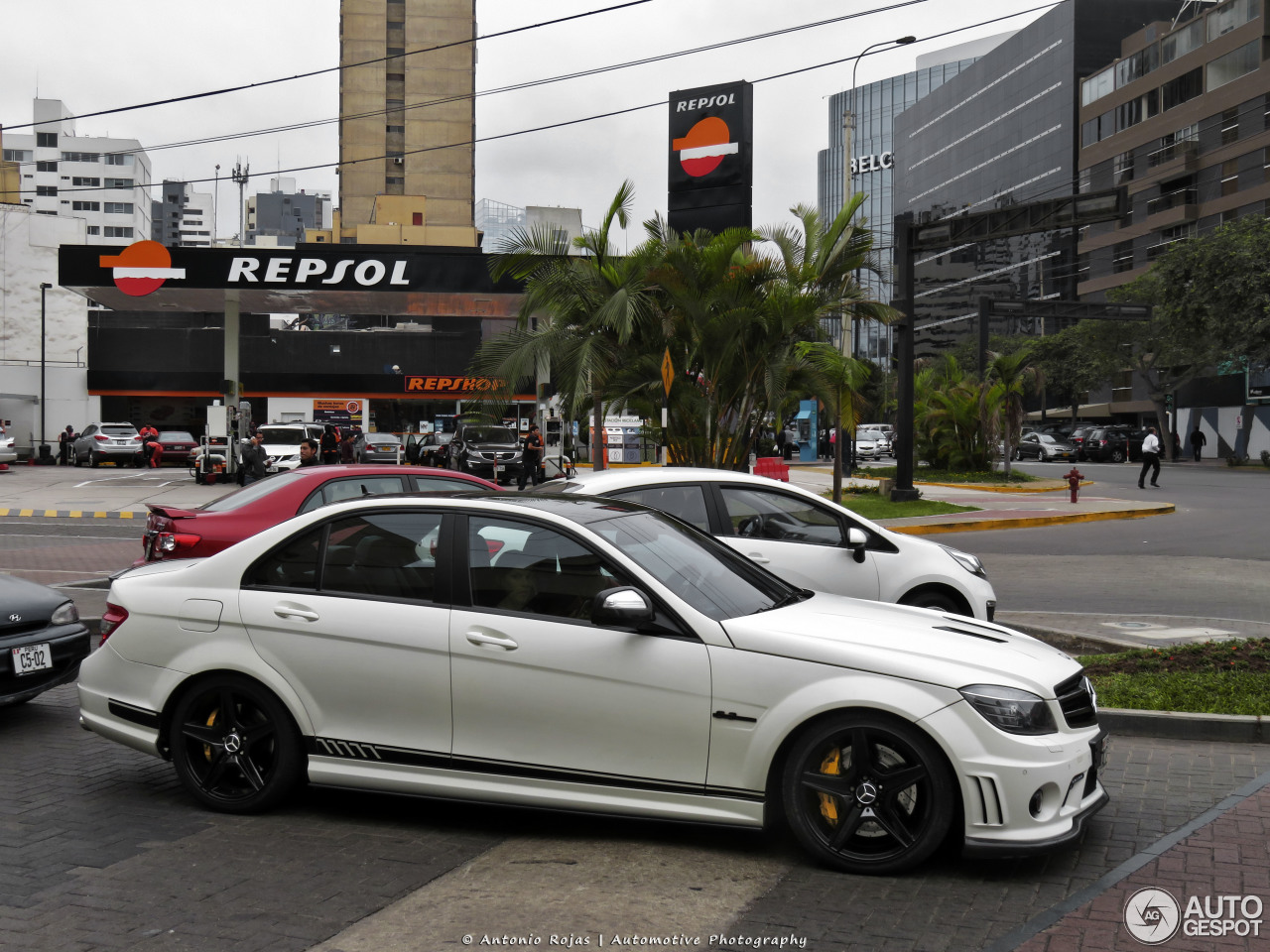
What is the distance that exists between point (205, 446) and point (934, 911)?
3132 centimetres

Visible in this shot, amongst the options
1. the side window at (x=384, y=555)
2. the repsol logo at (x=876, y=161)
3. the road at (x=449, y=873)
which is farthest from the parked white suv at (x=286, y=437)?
the repsol logo at (x=876, y=161)

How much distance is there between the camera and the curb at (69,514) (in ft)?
76.7

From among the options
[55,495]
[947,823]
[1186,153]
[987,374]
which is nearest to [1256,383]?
[1186,153]

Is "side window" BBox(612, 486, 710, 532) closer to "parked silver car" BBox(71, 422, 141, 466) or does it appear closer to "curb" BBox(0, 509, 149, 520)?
"curb" BBox(0, 509, 149, 520)

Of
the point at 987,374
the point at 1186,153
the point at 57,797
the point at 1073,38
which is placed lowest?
the point at 57,797

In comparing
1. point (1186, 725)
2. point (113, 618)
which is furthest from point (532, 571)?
point (1186, 725)

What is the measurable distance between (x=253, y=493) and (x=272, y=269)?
23818 millimetres

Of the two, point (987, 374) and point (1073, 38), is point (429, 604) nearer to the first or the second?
point (987, 374)

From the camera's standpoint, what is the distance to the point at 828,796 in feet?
15.0

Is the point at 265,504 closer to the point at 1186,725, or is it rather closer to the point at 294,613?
the point at 294,613

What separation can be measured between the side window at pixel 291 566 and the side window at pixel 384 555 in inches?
2.6

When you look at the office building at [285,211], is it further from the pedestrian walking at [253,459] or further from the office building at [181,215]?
the pedestrian walking at [253,459]

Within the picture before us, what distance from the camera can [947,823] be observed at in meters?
4.43

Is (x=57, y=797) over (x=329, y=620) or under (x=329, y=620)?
under
